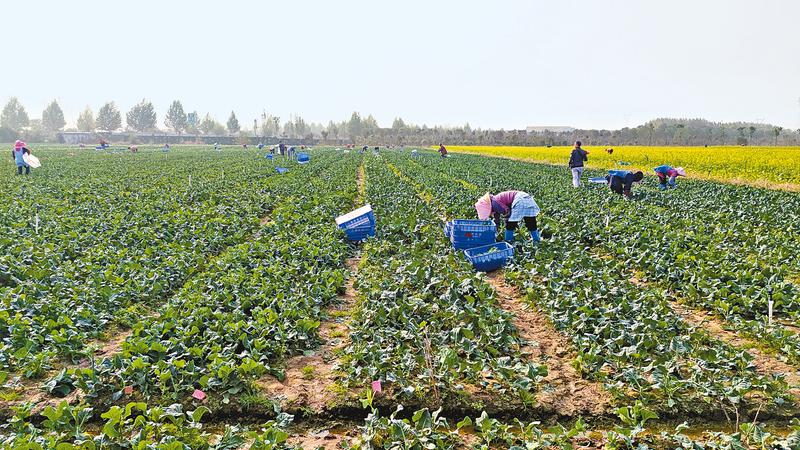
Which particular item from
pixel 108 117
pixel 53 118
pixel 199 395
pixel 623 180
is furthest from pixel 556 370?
pixel 53 118

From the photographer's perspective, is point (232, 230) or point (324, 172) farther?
point (324, 172)

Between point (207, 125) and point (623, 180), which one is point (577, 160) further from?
point (207, 125)

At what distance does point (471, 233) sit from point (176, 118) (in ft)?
583

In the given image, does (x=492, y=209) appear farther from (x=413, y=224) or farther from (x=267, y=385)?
(x=267, y=385)

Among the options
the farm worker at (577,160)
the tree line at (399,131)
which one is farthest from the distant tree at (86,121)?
the farm worker at (577,160)

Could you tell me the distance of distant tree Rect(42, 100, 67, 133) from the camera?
499 ft

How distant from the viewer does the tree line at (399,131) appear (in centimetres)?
8838

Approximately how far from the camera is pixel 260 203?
17.3m

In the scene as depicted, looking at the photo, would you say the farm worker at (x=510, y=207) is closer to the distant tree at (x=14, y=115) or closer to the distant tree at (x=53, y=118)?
the distant tree at (x=14, y=115)

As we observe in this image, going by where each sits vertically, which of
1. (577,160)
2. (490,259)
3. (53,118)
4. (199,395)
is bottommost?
(199,395)

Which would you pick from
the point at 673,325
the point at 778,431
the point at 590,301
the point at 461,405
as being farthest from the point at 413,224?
the point at 778,431

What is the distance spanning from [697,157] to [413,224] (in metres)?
29.9

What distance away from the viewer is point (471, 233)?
10.5m

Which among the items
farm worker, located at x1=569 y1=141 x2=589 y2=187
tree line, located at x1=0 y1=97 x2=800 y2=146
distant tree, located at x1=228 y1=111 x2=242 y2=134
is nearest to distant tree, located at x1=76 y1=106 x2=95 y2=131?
tree line, located at x1=0 y1=97 x2=800 y2=146
